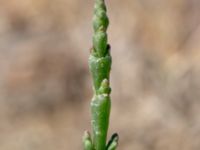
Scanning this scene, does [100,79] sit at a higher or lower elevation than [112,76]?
lower

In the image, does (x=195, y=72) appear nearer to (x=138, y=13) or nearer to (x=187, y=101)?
(x=187, y=101)

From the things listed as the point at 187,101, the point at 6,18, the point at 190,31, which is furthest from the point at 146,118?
the point at 6,18

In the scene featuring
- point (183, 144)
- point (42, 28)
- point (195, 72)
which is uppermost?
point (42, 28)

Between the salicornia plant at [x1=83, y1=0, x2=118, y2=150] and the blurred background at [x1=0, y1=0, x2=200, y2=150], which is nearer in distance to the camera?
the salicornia plant at [x1=83, y1=0, x2=118, y2=150]

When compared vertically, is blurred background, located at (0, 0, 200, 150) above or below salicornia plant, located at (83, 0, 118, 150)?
above
